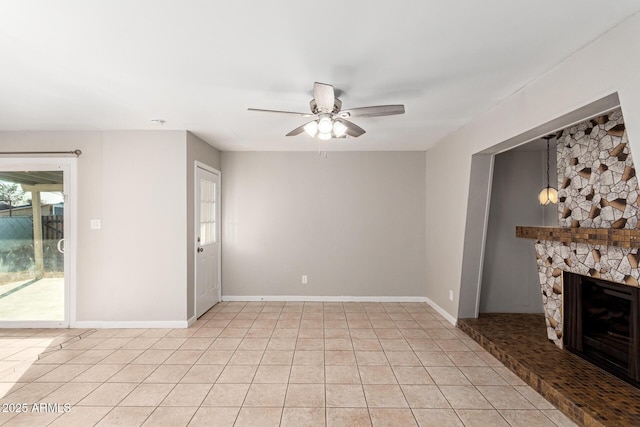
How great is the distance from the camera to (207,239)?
4770 millimetres

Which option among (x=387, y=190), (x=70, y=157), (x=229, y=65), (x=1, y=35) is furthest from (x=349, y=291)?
(x=1, y=35)

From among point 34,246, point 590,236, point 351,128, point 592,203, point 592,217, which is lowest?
point 34,246

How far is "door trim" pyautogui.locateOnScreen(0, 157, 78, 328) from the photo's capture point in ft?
13.1

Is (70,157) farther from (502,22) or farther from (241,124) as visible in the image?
(502,22)

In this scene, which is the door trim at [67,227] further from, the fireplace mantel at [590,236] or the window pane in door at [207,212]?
the fireplace mantel at [590,236]

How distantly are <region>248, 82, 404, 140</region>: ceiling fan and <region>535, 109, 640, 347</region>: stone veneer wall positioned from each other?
1.71m

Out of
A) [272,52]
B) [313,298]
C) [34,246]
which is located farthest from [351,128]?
[34,246]

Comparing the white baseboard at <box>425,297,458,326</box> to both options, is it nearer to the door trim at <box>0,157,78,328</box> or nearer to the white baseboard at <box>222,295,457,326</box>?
the white baseboard at <box>222,295,457,326</box>

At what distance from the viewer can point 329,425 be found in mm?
2160

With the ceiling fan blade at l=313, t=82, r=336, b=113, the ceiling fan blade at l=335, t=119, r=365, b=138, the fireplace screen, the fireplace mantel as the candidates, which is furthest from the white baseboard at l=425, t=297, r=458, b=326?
the ceiling fan blade at l=313, t=82, r=336, b=113

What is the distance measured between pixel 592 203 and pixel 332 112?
232cm

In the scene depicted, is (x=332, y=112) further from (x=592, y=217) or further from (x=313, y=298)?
(x=313, y=298)

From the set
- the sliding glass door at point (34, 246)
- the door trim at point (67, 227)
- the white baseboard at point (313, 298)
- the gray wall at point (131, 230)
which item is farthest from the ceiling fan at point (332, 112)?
the sliding glass door at point (34, 246)

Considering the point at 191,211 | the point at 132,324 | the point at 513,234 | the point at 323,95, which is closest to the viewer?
the point at 323,95
